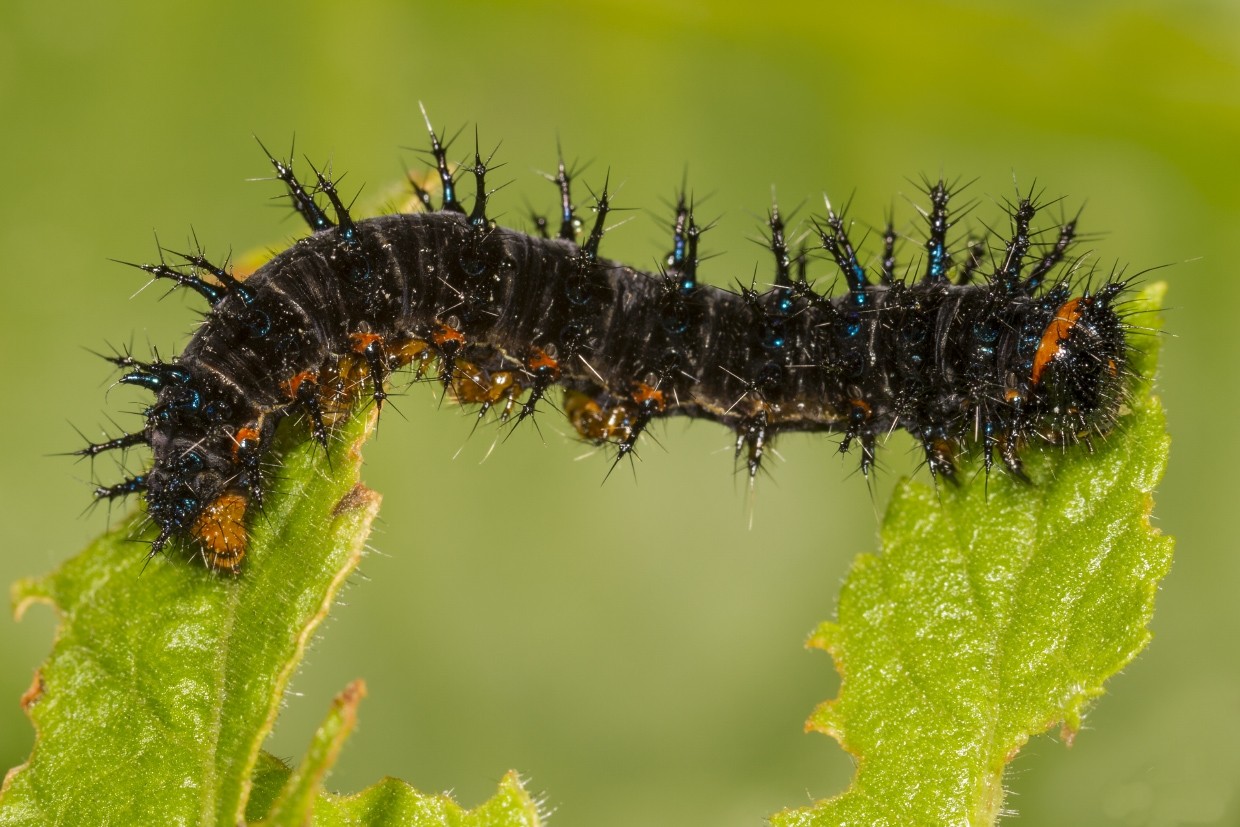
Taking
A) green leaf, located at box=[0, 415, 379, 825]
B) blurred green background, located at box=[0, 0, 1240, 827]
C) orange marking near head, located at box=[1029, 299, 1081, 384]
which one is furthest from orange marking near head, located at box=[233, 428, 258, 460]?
orange marking near head, located at box=[1029, 299, 1081, 384]

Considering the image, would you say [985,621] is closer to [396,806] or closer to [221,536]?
[396,806]

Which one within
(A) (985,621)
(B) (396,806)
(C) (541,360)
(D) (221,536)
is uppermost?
(C) (541,360)

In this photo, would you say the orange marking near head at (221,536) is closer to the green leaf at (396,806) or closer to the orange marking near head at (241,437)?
the orange marking near head at (241,437)

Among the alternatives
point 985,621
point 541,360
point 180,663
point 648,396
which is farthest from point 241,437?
point 985,621

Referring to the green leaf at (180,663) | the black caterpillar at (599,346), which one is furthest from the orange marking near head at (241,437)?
the green leaf at (180,663)

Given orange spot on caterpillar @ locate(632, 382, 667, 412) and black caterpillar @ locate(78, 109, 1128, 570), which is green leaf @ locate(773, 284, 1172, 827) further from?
orange spot on caterpillar @ locate(632, 382, 667, 412)

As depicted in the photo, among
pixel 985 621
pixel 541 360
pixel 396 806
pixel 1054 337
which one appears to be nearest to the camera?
pixel 396 806
